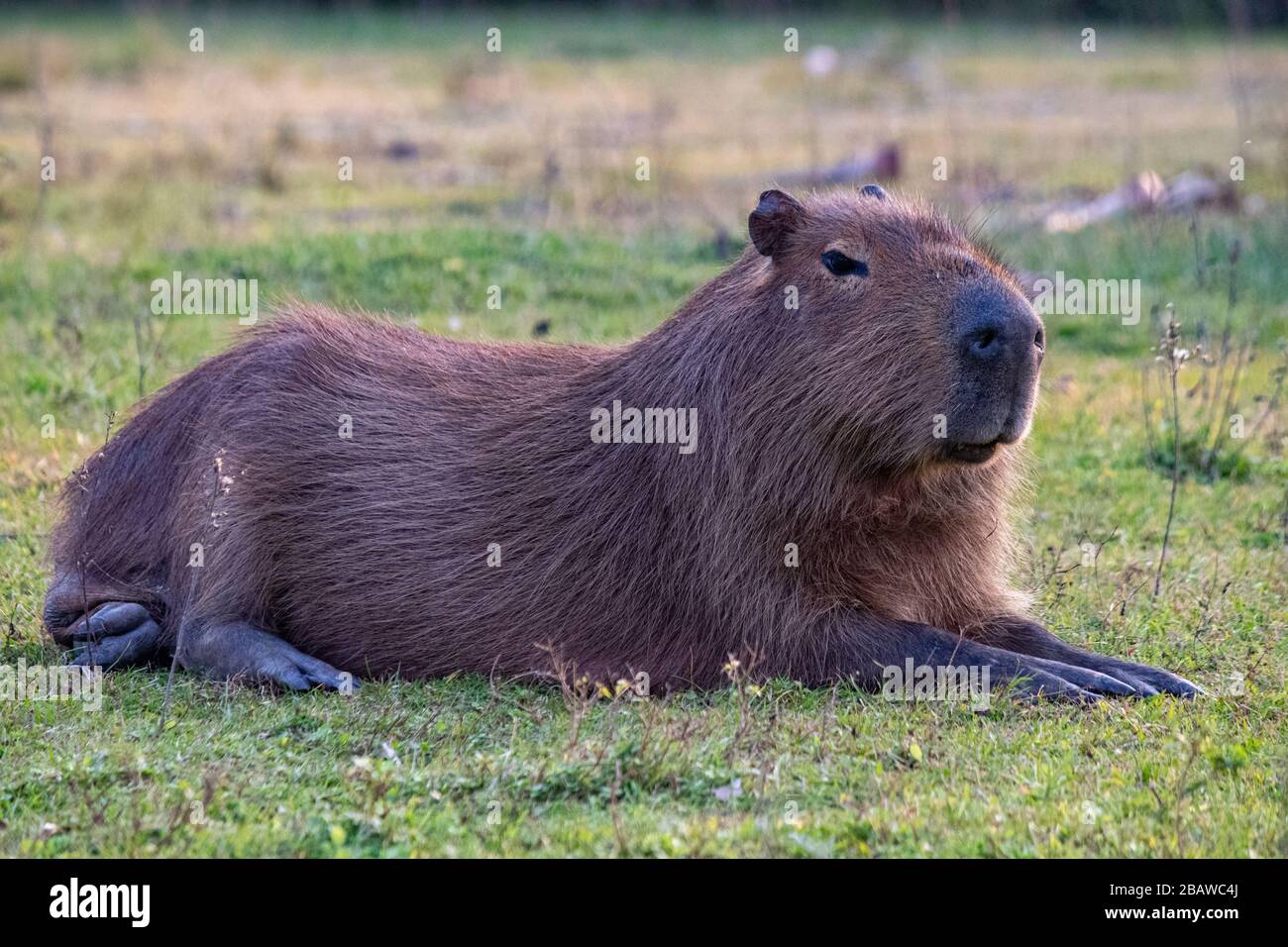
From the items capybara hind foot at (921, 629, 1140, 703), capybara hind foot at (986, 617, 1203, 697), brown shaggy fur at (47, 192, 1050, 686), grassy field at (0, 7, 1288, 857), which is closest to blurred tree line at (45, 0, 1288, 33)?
grassy field at (0, 7, 1288, 857)

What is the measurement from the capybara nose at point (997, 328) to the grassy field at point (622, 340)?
92cm

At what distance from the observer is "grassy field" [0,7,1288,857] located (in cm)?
Result: 372

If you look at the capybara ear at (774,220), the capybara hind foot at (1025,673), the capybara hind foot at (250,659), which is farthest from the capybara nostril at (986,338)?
the capybara hind foot at (250,659)

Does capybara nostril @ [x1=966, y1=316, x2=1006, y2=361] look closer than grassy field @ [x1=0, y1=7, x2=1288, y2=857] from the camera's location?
No

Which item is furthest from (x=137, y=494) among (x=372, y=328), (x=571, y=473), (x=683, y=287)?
(x=683, y=287)

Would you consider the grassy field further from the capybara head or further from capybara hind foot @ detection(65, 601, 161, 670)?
the capybara head

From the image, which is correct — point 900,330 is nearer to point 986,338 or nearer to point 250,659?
point 986,338

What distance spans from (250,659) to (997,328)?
223 cm

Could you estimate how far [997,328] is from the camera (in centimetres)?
421

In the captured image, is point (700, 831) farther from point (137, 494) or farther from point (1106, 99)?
point (1106, 99)

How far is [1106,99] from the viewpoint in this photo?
59.0 ft

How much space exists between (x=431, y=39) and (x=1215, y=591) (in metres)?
18.3

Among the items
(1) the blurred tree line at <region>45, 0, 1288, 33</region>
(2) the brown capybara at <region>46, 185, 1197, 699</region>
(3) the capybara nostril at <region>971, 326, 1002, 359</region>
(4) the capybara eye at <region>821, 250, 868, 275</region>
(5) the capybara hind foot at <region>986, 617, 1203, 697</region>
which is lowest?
(5) the capybara hind foot at <region>986, 617, 1203, 697</region>

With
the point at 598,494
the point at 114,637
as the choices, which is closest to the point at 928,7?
the point at 598,494
